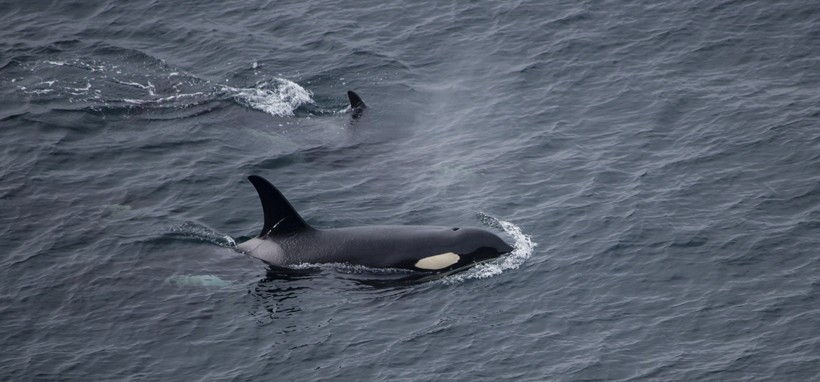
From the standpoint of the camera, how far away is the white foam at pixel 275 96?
94.8ft

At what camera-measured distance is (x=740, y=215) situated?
21.9m

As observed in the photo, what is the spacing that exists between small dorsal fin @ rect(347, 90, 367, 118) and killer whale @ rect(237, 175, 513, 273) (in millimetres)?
6870

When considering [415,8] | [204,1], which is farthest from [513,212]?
[204,1]

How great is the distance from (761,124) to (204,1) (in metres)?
18.9

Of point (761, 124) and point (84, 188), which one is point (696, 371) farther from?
point (84, 188)

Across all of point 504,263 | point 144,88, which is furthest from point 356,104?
point 504,263

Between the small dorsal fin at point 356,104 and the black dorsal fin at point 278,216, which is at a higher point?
the small dorsal fin at point 356,104

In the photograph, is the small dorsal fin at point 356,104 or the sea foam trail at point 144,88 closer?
the small dorsal fin at point 356,104

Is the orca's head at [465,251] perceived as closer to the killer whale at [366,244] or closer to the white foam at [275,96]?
the killer whale at [366,244]

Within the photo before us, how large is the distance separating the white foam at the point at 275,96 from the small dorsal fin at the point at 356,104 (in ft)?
5.44

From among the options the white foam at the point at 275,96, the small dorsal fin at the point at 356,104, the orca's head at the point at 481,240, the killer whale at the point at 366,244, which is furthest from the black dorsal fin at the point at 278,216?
the white foam at the point at 275,96

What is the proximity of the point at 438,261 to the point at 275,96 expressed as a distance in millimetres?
10517

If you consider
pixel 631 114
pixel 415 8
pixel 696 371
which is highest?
pixel 415 8

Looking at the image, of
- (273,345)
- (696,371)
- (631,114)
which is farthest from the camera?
(631,114)
